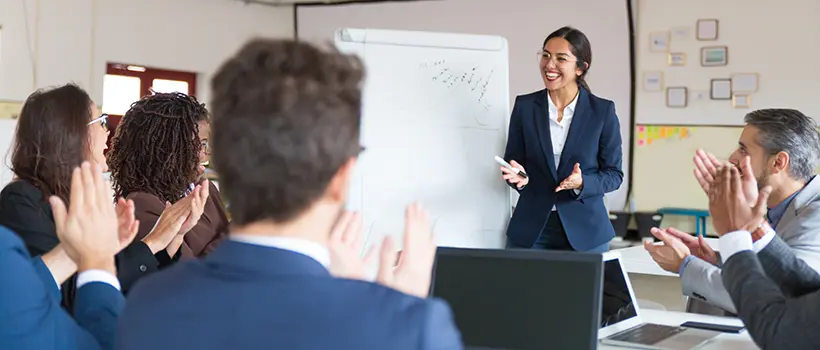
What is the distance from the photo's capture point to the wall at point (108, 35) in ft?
24.6

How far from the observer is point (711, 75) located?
7801mm

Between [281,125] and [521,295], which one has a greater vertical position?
[281,125]

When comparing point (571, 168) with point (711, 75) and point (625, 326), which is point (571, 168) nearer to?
point (625, 326)

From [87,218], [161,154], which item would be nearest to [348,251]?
[87,218]

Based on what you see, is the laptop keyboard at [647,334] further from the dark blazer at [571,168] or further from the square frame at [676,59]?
the square frame at [676,59]

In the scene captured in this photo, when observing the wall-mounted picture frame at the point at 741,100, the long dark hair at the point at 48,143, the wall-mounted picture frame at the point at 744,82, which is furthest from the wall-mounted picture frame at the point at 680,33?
the long dark hair at the point at 48,143

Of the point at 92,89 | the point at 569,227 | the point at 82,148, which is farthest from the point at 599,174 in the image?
the point at 92,89

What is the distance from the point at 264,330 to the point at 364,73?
1.04ft

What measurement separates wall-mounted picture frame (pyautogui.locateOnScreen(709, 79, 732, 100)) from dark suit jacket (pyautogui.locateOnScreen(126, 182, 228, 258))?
590 cm

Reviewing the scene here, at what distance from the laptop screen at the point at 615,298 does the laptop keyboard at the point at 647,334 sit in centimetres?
5

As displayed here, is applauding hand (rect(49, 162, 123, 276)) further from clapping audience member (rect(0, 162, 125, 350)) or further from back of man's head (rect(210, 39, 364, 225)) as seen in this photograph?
back of man's head (rect(210, 39, 364, 225))

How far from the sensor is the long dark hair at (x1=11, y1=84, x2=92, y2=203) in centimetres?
224

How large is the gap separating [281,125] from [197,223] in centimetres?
207

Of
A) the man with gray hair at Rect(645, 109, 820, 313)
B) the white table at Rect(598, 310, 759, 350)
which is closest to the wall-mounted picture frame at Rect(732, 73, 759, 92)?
the man with gray hair at Rect(645, 109, 820, 313)
